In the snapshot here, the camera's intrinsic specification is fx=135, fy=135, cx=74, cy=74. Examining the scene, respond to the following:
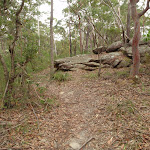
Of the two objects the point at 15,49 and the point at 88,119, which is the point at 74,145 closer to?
the point at 88,119

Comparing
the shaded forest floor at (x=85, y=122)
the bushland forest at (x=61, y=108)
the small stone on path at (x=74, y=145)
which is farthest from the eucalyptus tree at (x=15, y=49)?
the small stone on path at (x=74, y=145)

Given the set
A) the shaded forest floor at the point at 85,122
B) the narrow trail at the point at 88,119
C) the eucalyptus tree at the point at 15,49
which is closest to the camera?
the shaded forest floor at the point at 85,122

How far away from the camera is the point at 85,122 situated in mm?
4082

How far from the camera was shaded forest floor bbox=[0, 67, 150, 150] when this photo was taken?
9.86 feet

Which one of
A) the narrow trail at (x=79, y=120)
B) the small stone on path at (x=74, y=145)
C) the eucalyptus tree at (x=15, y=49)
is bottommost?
the small stone on path at (x=74, y=145)

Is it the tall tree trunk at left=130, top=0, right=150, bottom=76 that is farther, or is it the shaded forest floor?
the tall tree trunk at left=130, top=0, right=150, bottom=76

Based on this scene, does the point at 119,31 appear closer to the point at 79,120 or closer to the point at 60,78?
the point at 60,78

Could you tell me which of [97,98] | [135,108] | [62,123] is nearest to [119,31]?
[97,98]

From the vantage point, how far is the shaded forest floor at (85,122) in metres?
3.01

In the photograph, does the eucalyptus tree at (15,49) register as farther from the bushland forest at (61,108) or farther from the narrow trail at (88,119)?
the narrow trail at (88,119)

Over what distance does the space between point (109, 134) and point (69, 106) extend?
227cm

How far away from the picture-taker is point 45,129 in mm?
3650

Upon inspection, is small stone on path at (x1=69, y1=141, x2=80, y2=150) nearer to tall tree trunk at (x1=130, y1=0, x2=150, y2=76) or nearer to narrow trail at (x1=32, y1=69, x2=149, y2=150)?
narrow trail at (x1=32, y1=69, x2=149, y2=150)

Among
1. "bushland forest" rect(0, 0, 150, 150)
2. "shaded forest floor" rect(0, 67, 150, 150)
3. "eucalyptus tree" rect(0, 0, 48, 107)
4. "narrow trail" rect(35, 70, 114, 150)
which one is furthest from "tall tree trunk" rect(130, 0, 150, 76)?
"eucalyptus tree" rect(0, 0, 48, 107)
